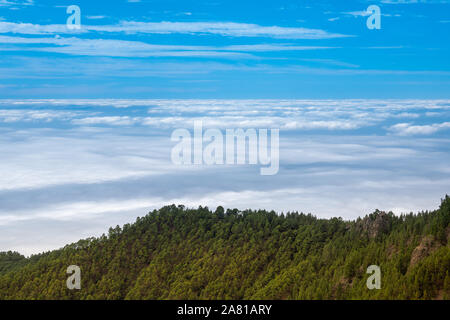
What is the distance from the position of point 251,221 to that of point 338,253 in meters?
34.3

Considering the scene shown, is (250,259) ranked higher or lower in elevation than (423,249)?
lower

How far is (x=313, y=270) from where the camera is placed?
8031 cm

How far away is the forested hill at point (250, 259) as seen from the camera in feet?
214

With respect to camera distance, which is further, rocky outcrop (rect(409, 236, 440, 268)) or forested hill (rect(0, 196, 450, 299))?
forested hill (rect(0, 196, 450, 299))

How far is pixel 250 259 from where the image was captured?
317 feet

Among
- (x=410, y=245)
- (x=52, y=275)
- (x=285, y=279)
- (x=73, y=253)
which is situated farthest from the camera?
(x=73, y=253)

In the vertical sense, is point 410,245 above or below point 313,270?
above

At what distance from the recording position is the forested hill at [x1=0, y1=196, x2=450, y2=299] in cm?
6519

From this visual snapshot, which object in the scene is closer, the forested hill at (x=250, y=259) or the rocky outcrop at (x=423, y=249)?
the rocky outcrop at (x=423, y=249)

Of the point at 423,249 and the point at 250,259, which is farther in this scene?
the point at 250,259
